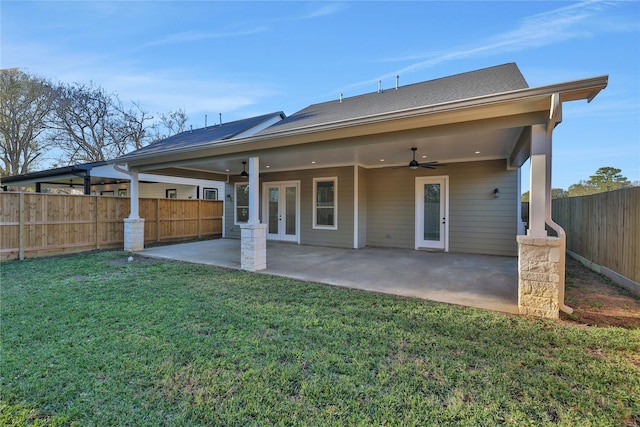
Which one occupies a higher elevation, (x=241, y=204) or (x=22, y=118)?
(x=22, y=118)

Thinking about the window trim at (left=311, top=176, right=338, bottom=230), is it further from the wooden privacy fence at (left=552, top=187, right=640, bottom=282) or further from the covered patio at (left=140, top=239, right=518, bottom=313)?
the wooden privacy fence at (left=552, top=187, right=640, bottom=282)

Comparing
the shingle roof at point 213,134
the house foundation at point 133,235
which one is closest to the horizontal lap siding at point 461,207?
the shingle roof at point 213,134

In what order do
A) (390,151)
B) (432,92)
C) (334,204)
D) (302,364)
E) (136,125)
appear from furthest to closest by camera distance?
(136,125), (334,204), (390,151), (432,92), (302,364)

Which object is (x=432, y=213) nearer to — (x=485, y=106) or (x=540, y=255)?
(x=540, y=255)

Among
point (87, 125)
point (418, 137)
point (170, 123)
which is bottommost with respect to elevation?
point (418, 137)

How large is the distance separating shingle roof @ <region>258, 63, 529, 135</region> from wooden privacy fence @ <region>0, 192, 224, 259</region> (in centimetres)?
581

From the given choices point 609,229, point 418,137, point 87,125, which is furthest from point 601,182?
point 87,125

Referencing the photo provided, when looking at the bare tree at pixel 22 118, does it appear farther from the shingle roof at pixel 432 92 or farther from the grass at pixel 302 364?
the grass at pixel 302 364

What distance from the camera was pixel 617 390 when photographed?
1999 millimetres

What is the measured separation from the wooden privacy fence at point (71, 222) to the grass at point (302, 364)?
4.37 m

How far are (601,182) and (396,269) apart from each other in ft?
51.0

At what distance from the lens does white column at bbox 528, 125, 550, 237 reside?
3.37 metres

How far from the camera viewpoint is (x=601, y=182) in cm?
1430

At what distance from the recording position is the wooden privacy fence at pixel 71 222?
22.3 feet
